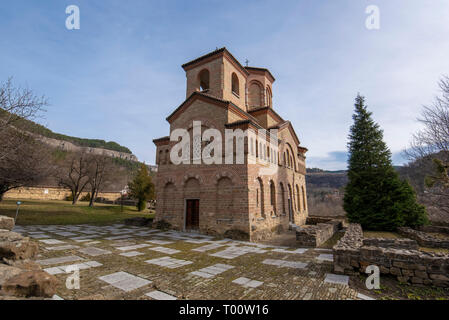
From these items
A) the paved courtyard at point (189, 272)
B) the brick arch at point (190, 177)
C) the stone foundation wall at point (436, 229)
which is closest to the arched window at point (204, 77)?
the brick arch at point (190, 177)

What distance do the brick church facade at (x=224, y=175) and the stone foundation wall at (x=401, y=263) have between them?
19.2 ft

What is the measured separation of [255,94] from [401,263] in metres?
17.9

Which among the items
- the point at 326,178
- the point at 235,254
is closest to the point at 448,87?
the point at 235,254

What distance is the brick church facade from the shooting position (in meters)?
11.7

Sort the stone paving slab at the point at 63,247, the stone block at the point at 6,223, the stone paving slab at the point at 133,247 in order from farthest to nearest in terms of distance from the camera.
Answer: the stone paving slab at the point at 133,247, the stone paving slab at the point at 63,247, the stone block at the point at 6,223

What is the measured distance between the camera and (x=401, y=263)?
506 centimetres

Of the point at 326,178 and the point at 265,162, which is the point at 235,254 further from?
the point at 326,178

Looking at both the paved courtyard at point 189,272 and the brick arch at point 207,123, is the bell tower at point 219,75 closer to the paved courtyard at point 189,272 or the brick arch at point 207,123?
the brick arch at point 207,123

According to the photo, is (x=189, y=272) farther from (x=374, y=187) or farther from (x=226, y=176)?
(x=374, y=187)

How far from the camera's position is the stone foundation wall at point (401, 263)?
4691 mm

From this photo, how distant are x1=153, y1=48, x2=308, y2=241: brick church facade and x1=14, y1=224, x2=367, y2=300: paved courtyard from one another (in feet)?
10.7

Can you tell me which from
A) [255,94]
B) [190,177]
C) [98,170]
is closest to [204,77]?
[255,94]
